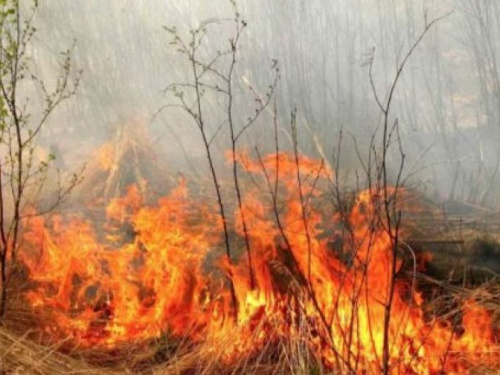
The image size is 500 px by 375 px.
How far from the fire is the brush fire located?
1cm

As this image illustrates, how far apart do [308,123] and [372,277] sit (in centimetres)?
671

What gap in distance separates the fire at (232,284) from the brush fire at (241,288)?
1cm

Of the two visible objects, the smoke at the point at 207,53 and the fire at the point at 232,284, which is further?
the smoke at the point at 207,53

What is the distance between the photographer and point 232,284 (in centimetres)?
463

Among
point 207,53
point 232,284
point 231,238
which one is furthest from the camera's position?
point 207,53

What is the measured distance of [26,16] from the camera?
1031 cm

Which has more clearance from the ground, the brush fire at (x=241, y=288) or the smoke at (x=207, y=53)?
the smoke at (x=207, y=53)

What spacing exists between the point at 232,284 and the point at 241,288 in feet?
0.29

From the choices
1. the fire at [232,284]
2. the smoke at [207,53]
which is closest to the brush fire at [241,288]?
the fire at [232,284]

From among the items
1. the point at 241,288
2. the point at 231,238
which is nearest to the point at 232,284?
the point at 241,288

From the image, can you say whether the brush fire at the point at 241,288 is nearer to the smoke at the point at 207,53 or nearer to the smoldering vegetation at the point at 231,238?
the smoldering vegetation at the point at 231,238

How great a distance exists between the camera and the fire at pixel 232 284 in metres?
3.93

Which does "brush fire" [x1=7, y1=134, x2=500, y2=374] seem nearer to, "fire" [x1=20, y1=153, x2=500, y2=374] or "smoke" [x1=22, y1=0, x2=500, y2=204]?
"fire" [x1=20, y1=153, x2=500, y2=374]

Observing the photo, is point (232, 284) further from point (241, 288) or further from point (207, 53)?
point (207, 53)
